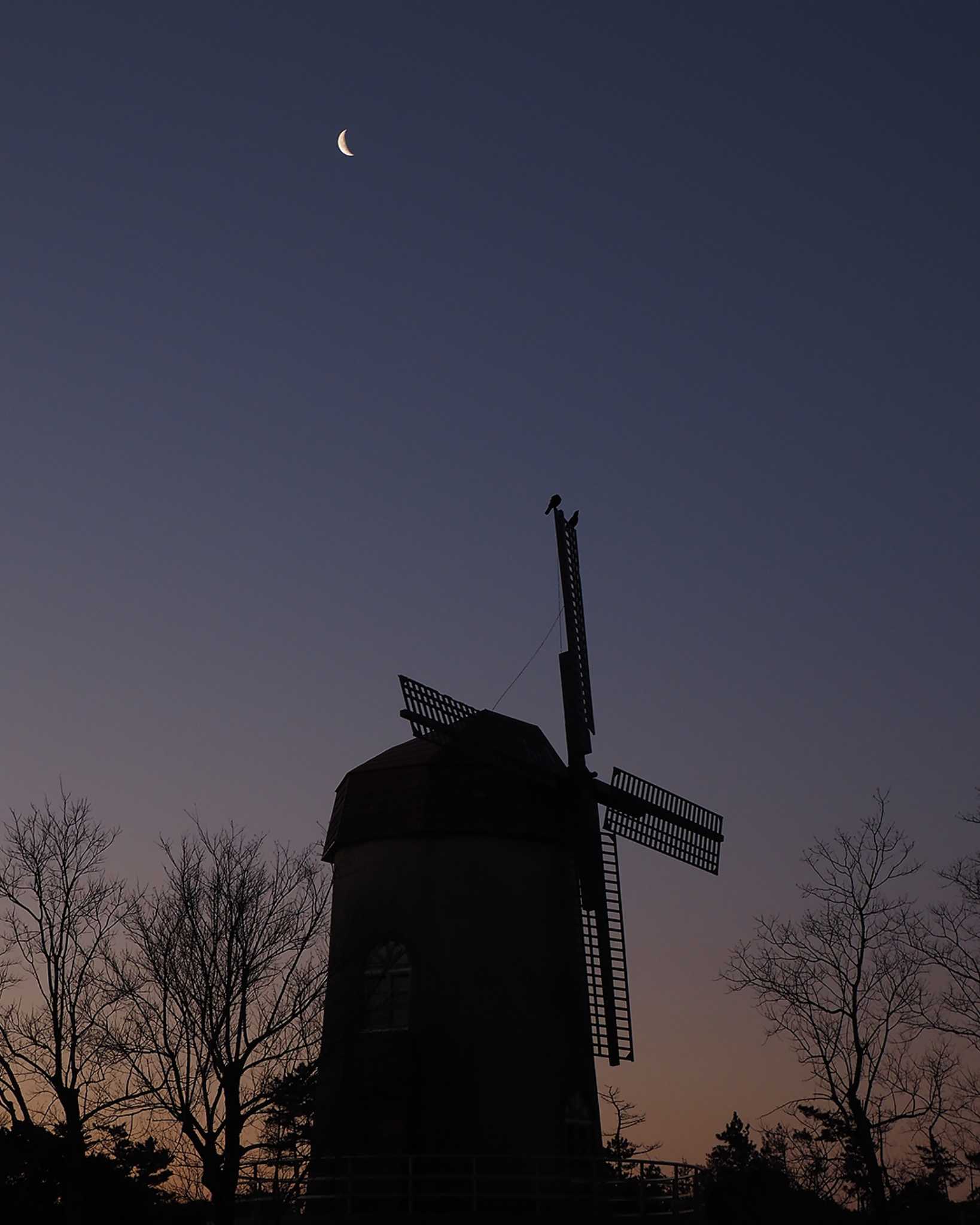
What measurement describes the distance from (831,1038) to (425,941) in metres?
9.85

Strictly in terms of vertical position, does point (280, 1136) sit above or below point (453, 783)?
below

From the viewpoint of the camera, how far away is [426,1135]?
900 inches

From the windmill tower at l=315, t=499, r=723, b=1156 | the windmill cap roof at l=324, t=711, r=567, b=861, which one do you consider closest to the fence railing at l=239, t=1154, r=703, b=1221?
the windmill tower at l=315, t=499, r=723, b=1156

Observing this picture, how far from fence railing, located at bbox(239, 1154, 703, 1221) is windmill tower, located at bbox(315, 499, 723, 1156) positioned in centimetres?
32

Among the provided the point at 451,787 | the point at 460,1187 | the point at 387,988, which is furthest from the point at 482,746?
the point at 460,1187

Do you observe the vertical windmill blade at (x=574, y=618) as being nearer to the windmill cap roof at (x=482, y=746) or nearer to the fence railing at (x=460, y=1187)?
the windmill cap roof at (x=482, y=746)

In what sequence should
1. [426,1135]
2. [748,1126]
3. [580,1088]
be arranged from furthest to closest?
1. [748,1126]
2. [580,1088]
3. [426,1135]

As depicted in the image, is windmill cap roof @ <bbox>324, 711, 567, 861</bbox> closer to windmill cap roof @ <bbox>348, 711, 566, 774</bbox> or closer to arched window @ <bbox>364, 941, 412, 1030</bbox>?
windmill cap roof @ <bbox>348, 711, 566, 774</bbox>

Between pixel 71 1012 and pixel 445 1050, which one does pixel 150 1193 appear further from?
pixel 445 1050

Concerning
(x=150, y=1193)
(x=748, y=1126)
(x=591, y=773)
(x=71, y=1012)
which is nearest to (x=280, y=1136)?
(x=150, y=1193)

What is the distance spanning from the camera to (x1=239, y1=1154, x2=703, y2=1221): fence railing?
21.5 metres

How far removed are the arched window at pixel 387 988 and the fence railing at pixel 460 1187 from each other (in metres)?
2.43

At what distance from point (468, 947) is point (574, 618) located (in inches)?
343

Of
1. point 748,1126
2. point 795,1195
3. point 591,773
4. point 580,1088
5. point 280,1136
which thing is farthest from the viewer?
point 748,1126
